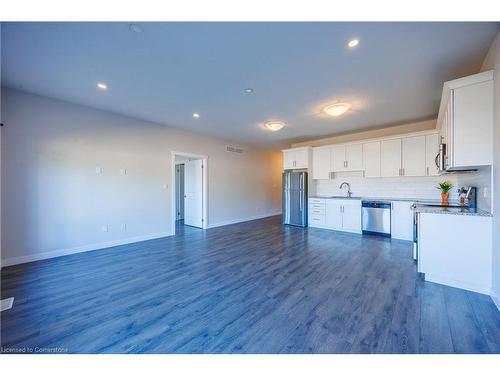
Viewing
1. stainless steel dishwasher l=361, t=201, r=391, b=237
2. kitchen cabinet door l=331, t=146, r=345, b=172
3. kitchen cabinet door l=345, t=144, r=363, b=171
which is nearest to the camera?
stainless steel dishwasher l=361, t=201, r=391, b=237

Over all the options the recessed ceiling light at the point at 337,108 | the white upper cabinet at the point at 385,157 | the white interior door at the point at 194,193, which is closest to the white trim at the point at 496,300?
the white upper cabinet at the point at 385,157

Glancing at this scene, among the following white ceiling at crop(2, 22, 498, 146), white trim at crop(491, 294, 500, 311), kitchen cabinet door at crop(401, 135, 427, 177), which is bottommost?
white trim at crop(491, 294, 500, 311)

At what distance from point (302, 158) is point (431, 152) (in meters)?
2.92

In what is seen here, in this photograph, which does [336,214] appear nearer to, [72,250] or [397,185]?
[397,185]

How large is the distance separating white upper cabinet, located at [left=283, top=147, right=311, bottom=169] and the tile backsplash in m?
0.71

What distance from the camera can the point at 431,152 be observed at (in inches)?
169

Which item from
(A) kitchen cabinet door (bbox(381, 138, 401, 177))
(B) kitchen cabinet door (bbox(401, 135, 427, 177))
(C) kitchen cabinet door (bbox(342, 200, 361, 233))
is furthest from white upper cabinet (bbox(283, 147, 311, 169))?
(B) kitchen cabinet door (bbox(401, 135, 427, 177))

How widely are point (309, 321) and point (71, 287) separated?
2.75m

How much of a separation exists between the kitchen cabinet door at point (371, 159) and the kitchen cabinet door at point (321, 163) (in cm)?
92

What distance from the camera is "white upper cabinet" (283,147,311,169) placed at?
19.9 feet

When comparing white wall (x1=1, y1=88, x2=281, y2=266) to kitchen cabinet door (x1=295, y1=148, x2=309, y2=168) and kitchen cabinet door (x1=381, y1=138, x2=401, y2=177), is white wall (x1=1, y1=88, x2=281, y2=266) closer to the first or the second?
kitchen cabinet door (x1=295, y1=148, x2=309, y2=168)

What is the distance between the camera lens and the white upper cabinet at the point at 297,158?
19.9ft
